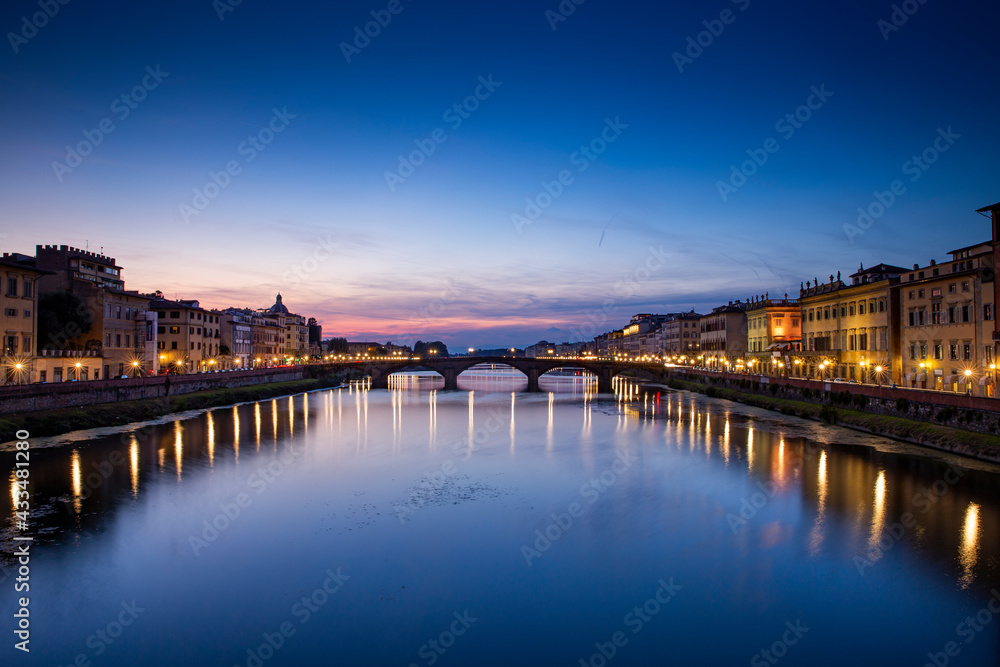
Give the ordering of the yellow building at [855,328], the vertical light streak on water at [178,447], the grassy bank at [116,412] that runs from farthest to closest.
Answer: the yellow building at [855,328]
the grassy bank at [116,412]
the vertical light streak on water at [178,447]

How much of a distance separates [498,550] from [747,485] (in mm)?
12013

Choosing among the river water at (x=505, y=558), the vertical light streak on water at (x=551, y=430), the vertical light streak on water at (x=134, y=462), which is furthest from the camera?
the vertical light streak on water at (x=551, y=430)

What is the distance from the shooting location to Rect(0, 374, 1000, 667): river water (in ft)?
36.9

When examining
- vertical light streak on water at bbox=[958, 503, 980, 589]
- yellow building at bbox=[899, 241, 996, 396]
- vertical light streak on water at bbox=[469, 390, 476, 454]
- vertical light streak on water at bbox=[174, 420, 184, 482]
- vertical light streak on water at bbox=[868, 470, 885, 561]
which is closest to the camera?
vertical light streak on water at bbox=[958, 503, 980, 589]

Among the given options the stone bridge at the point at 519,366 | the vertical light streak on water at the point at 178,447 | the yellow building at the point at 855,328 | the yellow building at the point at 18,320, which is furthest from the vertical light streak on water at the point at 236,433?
the yellow building at the point at 855,328

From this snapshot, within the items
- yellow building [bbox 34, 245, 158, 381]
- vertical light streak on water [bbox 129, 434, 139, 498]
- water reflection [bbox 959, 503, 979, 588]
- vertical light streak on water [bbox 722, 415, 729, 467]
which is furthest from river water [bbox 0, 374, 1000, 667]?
yellow building [bbox 34, 245, 158, 381]

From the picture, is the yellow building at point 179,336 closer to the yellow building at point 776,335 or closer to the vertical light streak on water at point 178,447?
the vertical light streak on water at point 178,447

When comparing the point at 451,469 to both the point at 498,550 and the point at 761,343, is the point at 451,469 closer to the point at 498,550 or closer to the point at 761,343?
the point at 498,550

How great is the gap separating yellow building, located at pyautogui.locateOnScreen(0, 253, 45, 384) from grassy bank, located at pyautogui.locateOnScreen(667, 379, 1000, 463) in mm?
48534

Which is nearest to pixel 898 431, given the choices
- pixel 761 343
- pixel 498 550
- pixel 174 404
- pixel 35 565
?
pixel 498 550

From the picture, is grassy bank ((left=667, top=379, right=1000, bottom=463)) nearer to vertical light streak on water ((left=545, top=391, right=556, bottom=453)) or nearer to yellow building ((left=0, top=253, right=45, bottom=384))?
vertical light streak on water ((left=545, top=391, right=556, bottom=453))

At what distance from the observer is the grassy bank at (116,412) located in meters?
30.6

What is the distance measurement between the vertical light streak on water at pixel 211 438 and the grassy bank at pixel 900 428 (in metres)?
31.5

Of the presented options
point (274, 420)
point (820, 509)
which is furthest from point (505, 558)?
point (274, 420)
